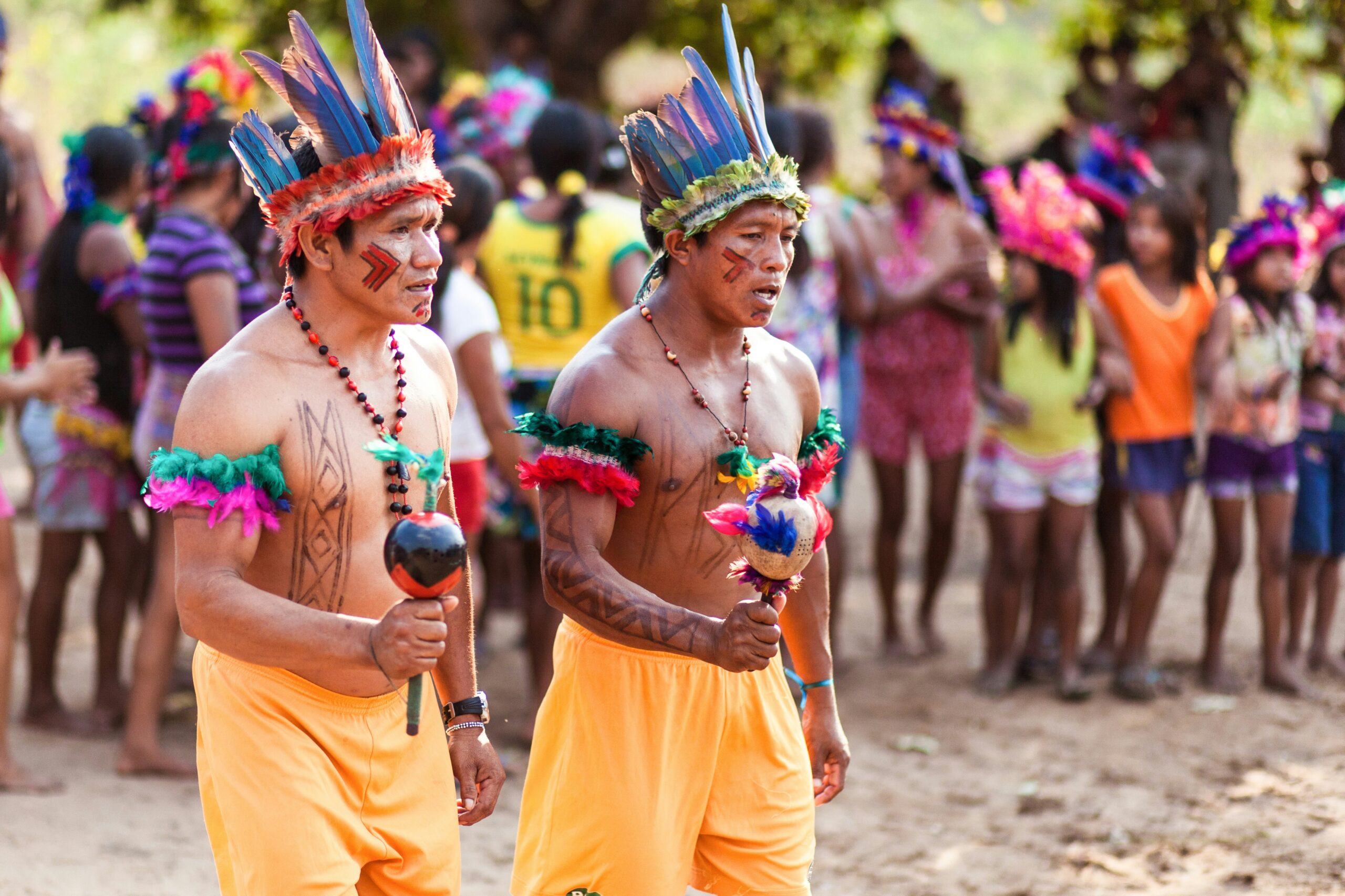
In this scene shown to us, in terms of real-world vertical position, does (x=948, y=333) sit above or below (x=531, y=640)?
above

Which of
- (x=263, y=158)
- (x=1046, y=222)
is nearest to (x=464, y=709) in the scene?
(x=263, y=158)

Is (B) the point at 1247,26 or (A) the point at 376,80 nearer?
(A) the point at 376,80

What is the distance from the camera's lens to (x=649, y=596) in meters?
2.91

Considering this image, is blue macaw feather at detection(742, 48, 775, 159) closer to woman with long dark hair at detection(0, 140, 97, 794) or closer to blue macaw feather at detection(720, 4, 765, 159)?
blue macaw feather at detection(720, 4, 765, 159)

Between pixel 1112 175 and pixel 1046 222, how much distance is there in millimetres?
1422

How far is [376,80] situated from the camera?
278 centimetres

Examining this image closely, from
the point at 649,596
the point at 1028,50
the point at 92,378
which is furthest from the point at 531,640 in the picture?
the point at 1028,50

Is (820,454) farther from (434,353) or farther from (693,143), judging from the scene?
(434,353)

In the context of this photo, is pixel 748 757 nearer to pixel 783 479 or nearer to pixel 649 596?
pixel 649 596

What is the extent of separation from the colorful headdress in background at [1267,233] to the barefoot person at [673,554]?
13.2 feet

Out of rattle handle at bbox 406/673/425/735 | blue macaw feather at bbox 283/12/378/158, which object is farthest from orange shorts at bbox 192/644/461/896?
blue macaw feather at bbox 283/12/378/158

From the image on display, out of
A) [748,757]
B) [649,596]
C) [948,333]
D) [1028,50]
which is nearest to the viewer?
[649,596]

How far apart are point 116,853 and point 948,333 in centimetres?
446

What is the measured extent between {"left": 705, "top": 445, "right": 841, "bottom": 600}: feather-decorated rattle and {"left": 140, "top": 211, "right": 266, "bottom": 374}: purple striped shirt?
304 cm
